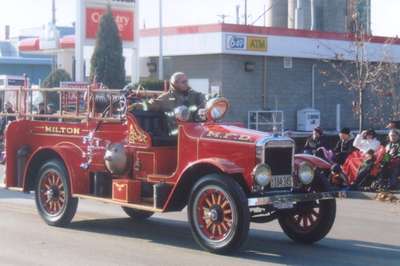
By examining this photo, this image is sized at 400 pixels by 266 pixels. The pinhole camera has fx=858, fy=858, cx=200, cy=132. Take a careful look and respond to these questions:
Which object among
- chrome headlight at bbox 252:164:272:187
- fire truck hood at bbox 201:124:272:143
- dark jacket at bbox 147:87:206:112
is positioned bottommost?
chrome headlight at bbox 252:164:272:187

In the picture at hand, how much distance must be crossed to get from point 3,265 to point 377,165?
10.6m

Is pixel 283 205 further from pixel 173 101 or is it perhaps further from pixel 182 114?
pixel 173 101

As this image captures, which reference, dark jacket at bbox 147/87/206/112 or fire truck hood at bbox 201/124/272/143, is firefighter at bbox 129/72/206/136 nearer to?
dark jacket at bbox 147/87/206/112

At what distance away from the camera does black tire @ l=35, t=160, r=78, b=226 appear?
40.0ft

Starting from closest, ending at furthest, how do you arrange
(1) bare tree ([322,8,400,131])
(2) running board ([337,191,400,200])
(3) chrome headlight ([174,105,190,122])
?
(3) chrome headlight ([174,105,190,122]) → (2) running board ([337,191,400,200]) → (1) bare tree ([322,8,400,131])

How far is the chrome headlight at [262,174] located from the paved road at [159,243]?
0.87 meters

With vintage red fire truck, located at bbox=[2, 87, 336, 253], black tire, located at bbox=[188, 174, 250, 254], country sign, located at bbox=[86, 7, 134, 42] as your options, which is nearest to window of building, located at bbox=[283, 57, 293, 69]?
country sign, located at bbox=[86, 7, 134, 42]

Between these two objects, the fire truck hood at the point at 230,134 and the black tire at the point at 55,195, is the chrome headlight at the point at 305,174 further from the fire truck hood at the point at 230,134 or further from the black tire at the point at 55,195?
the black tire at the point at 55,195

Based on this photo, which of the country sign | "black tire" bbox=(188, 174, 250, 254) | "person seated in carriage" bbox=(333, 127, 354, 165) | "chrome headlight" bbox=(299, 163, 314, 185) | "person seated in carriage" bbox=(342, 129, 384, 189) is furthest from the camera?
the country sign

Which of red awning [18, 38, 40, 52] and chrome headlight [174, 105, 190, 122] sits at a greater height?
red awning [18, 38, 40, 52]

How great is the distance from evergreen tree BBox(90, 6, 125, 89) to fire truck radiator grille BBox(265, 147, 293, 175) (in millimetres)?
22805

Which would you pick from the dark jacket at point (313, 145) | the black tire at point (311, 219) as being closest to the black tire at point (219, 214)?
the black tire at point (311, 219)

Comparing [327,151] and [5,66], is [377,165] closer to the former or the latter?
[327,151]

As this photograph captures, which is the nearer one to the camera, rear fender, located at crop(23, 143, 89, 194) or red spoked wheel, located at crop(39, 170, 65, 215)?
rear fender, located at crop(23, 143, 89, 194)
